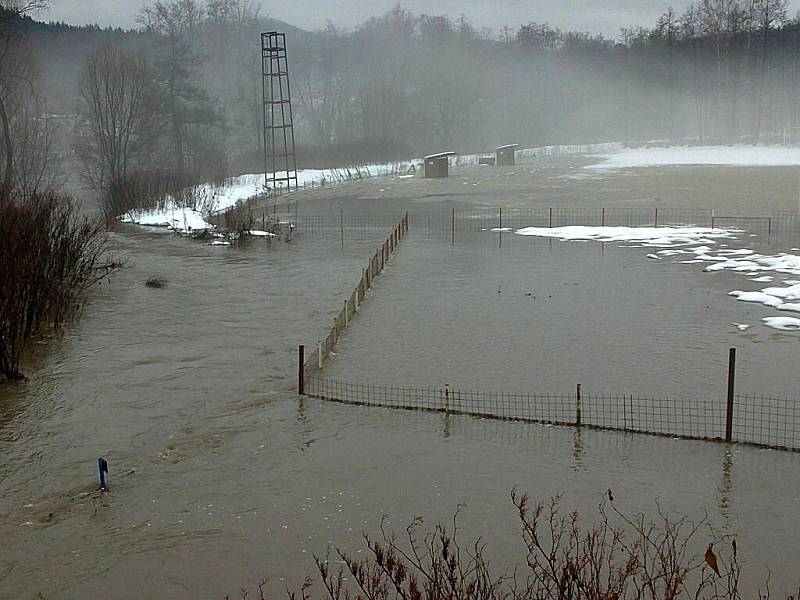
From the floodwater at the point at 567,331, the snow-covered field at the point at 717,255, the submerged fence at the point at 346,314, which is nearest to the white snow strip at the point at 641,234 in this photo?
the snow-covered field at the point at 717,255

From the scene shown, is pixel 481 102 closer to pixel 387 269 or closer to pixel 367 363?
pixel 387 269

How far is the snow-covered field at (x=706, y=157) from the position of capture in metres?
55.9

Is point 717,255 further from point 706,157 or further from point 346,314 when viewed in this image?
point 706,157

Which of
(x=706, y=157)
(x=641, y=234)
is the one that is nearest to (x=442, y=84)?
(x=706, y=157)

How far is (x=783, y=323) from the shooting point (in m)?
15.6

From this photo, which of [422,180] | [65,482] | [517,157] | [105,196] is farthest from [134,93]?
[65,482]

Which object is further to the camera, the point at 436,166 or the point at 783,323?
the point at 436,166

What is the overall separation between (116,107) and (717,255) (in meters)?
30.6

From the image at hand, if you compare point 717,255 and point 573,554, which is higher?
point 717,255

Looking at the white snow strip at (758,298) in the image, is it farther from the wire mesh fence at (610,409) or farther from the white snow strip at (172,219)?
the white snow strip at (172,219)

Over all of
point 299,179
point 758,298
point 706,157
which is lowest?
point 758,298

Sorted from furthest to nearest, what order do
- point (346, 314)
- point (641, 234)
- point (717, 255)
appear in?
point (641, 234) < point (717, 255) < point (346, 314)

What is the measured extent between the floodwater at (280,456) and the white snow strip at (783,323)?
Result: 61 cm

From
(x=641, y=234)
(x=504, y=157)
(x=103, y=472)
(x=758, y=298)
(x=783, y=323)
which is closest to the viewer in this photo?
(x=103, y=472)
